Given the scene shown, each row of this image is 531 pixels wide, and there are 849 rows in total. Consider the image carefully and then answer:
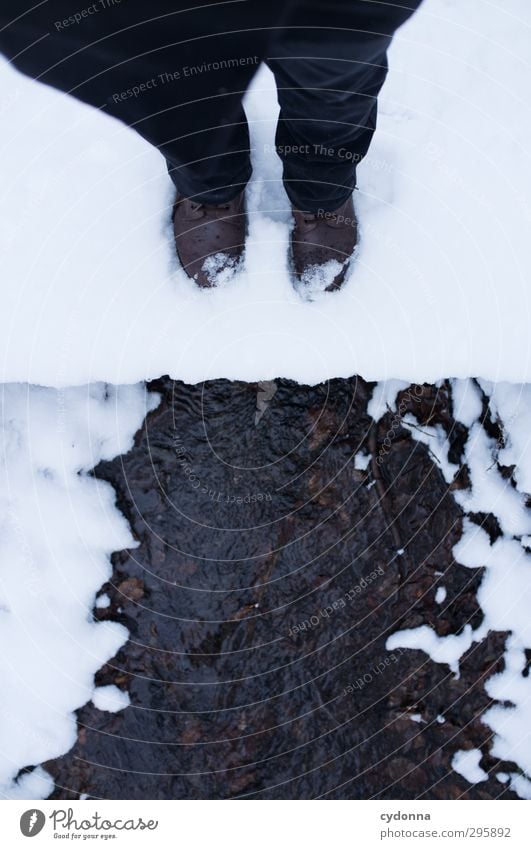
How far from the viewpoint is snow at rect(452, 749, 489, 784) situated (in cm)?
233

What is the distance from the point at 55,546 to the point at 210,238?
1279mm

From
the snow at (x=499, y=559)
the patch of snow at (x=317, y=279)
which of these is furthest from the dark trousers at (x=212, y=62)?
the snow at (x=499, y=559)

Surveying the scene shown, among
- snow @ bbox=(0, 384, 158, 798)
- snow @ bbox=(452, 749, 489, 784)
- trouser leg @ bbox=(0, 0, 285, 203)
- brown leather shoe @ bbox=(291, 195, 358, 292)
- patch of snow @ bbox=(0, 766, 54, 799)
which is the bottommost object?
snow @ bbox=(452, 749, 489, 784)

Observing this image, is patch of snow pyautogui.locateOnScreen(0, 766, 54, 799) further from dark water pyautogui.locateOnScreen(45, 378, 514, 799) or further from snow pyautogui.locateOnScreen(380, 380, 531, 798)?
snow pyautogui.locateOnScreen(380, 380, 531, 798)

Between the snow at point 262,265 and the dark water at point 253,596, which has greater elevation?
the snow at point 262,265

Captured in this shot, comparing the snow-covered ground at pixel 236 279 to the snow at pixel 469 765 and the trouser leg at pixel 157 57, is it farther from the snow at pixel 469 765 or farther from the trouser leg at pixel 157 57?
the snow at pixel 469 765

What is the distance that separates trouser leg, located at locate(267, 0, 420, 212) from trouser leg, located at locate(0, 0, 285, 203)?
0.24ft

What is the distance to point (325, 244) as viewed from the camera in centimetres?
208

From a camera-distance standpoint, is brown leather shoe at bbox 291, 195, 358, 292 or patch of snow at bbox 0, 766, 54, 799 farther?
patch of snow at bbox 0, 766, 54, 799

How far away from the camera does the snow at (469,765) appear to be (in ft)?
7.64

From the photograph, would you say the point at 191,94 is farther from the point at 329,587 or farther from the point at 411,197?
the point at 329,587

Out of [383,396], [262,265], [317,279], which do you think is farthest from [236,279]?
[383,396]

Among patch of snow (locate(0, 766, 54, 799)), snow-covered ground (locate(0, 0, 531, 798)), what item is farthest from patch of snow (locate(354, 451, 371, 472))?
patch of snow (locate(0, 766, 54, 799))
